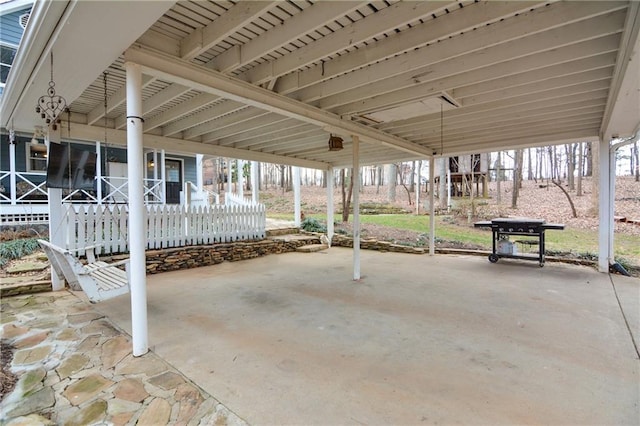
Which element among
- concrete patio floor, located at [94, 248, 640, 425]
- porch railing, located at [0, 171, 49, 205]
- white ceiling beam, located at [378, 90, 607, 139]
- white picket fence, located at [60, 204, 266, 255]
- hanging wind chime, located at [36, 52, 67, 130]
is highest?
white ceiling beam, located at [378, 90, 607, 139]

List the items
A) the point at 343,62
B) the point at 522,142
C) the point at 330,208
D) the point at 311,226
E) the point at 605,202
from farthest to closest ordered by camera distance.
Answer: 1. the point at 311,226
2. the point at 330,208
3. the point at 522,142
4. the point at 605,202
5. the point at 343,62

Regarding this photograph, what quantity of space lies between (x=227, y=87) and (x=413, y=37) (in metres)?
1.98

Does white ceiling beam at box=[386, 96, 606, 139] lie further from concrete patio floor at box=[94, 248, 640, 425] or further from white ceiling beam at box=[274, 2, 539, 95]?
concrete patio floor at box=[94, 248, 640, 425]

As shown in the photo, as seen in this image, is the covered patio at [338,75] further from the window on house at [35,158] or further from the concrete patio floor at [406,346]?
the window on house at [35,158]

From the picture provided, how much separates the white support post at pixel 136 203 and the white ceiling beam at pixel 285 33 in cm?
83

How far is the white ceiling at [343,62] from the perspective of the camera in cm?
237

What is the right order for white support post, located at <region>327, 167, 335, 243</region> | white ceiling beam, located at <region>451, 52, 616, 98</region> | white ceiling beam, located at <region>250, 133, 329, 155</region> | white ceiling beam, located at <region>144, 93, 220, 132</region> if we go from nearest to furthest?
1. white ceiling beam, located at <region>451, 52, 616, 98</region>
2. white ceiling beam, located at <region>144, 93, 220, 132</region>
3. white ceiling beam, located at <region>250, 133, 329, 155</region>
4. white support post, located at <region>327, 167, 335, 243</region>

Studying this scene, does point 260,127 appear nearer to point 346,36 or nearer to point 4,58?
point 346,36

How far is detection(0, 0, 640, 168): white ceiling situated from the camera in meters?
2.37

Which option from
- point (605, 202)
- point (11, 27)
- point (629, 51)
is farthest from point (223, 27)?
point (11, 27)

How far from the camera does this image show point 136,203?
277 cm

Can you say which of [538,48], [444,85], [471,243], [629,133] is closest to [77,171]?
[444,85]

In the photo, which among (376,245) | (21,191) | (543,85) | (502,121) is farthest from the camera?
(376,245)

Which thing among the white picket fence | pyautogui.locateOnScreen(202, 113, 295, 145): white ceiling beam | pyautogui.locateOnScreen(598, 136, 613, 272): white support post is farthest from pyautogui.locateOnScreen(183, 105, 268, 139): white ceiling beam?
pyautogui.locateOnScreen(598, 136, 613, 272): white support post
